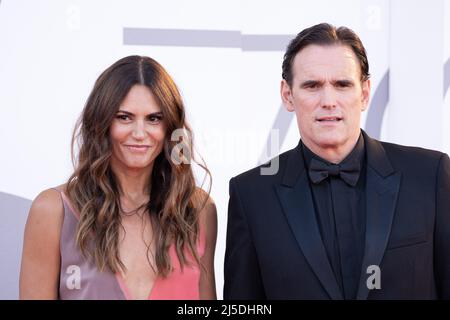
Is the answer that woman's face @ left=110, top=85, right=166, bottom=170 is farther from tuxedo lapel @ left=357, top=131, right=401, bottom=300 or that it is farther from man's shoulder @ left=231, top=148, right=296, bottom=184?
tuxedo lapel @ left=357, top=131, right=401, bottom=300

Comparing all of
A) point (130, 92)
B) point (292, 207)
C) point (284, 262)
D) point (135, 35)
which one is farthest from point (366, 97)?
point (135, 35)

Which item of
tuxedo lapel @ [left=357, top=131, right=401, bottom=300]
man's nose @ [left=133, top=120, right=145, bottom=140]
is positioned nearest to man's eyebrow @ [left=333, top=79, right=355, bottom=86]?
tuxedo lapel @ [left=357, top=131, right=401, bottom=300]

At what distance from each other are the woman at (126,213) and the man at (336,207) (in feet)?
0.79

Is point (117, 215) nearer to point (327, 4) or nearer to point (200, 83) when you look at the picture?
point (200, 83)

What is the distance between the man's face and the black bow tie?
0.07 m

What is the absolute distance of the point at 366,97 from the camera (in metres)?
2.65

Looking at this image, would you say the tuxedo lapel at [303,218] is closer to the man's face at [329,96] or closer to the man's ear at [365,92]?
the man's face at [329,96]

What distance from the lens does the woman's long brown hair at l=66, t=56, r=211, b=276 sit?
269cm

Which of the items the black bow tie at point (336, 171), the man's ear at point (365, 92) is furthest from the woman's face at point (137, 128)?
the man's ear at point (365, 92)

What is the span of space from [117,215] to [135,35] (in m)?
1.18

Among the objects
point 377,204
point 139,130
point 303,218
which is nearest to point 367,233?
point 377,204

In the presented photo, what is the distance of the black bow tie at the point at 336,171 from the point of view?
2562 millimetres

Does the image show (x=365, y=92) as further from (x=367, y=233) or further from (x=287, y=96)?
(x=367, y=233)

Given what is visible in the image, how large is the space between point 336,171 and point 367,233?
273 mm
